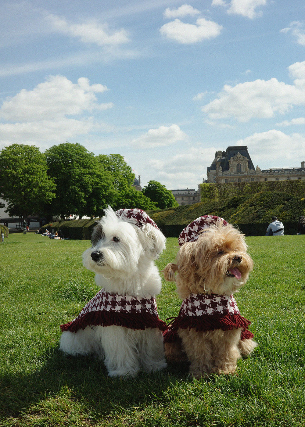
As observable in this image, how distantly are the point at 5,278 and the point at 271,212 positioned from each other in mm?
17860

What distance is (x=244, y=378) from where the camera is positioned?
10.4ft

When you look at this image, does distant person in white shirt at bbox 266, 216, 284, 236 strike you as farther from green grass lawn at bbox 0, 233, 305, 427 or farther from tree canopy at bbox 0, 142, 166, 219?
tree canopy at bbox 0, 142, 166, 219

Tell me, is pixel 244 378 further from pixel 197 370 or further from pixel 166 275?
pixel 166 275

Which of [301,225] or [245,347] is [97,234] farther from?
[301,225]

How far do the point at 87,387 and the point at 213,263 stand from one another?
157 centimetres

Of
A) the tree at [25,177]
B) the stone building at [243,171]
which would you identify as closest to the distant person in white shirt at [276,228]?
the tree at [25,177]

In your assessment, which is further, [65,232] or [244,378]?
Result: [65,232]

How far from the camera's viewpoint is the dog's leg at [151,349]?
140 inches

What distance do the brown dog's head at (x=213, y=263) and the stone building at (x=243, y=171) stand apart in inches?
3740

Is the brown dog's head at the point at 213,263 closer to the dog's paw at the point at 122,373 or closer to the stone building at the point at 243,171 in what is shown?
the dog's paw at the point at 122,373

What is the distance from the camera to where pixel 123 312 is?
3414mm

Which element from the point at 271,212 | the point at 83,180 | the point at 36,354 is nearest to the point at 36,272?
the point at 36,354

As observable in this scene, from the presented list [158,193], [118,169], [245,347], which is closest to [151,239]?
[245,347]

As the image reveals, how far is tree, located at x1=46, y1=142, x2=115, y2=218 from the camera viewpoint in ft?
147
